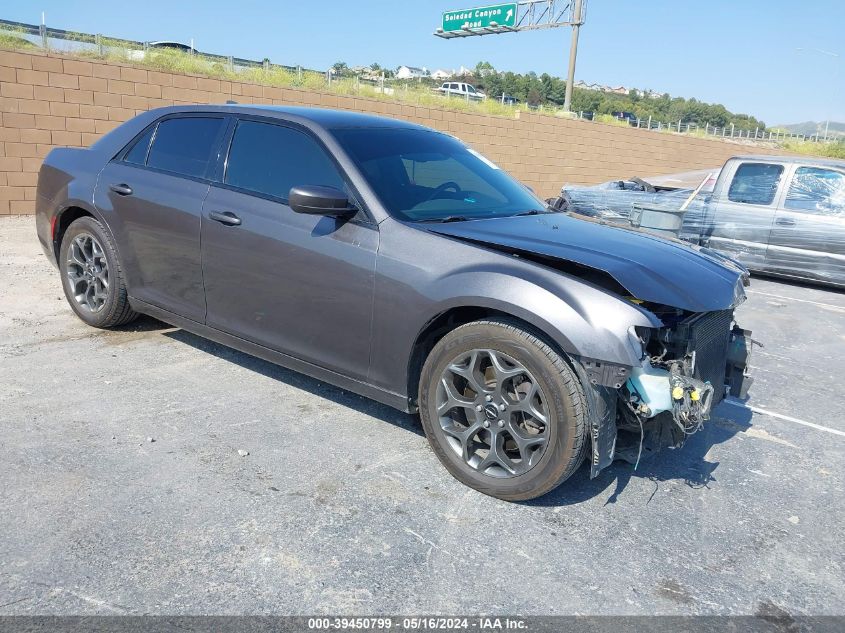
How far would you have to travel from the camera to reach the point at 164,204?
14.3 feet

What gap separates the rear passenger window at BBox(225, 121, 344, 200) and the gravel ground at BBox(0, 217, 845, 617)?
125 cm

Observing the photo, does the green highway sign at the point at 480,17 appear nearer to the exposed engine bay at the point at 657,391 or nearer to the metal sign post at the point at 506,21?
the metal sign post at the point at 506,21

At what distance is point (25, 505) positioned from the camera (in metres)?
2.88

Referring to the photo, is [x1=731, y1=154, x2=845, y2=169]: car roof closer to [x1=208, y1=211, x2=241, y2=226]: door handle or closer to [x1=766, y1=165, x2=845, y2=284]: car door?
[x1=766, y1=165, x2=845, y2=284]: car door

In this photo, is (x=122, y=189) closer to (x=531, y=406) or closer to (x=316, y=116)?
(x=316, y=116)

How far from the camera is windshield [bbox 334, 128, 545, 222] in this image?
3678mm

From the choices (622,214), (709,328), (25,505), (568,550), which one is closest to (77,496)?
(25,505)

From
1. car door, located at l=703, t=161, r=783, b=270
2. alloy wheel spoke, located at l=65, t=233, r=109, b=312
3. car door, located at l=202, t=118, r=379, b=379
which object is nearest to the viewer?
car door, located at l=202, t=118, r=379, b=379

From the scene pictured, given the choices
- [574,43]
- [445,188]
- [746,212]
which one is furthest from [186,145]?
[574,43]

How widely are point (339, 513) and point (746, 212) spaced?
26.5 ft

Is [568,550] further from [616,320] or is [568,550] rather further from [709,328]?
[709,328]

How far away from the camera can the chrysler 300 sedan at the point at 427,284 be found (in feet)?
9.67

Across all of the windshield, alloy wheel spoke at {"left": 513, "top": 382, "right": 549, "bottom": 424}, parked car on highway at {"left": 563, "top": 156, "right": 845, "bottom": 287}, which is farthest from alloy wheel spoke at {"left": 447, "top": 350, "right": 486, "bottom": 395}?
parked car on highway at {"left": 563, "top": 156, "right": 845, "bottom": 287}

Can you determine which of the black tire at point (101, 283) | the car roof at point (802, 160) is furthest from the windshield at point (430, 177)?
the car roof at point (802, 160)
